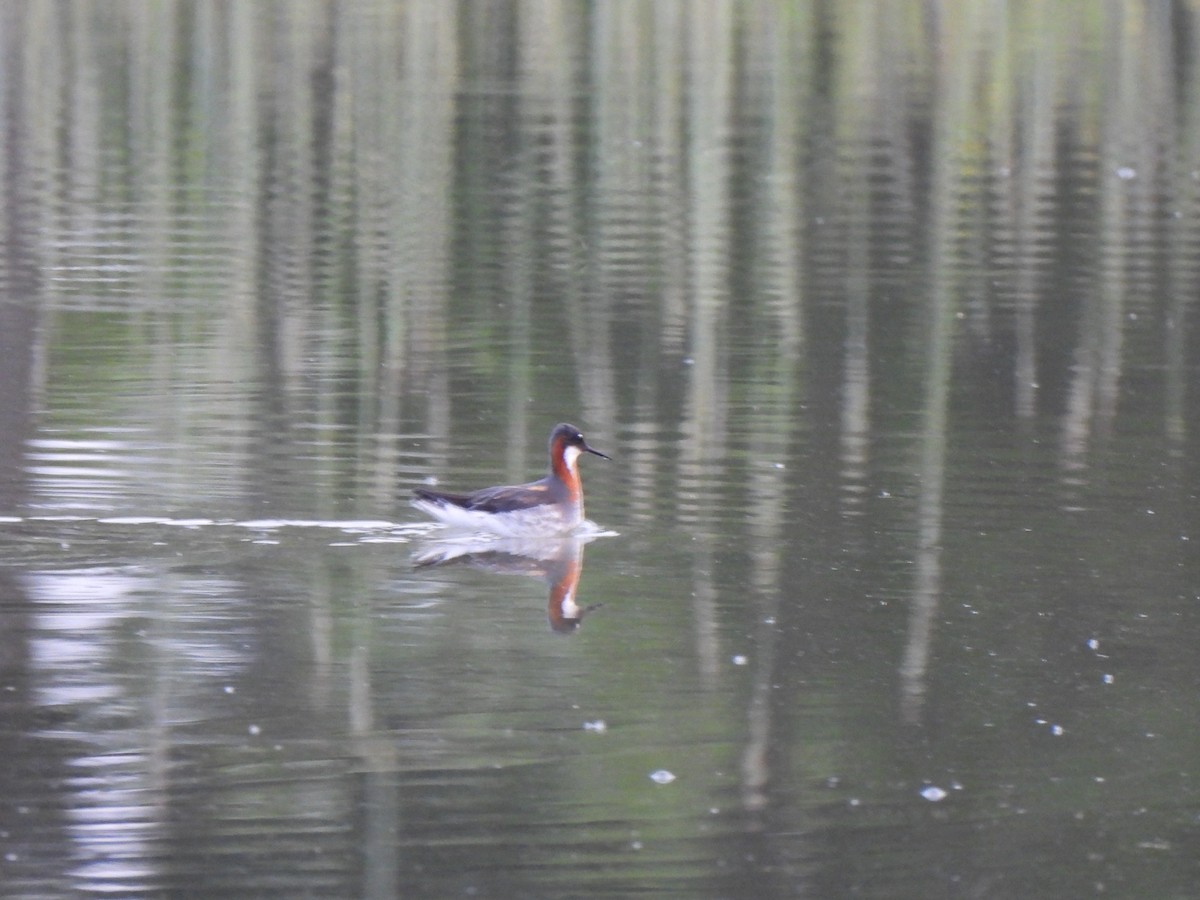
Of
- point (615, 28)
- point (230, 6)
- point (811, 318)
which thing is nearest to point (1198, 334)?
point (811, 318)

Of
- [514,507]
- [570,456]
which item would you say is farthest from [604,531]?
[514,507]

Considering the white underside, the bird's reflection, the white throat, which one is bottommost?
the bird's reflection

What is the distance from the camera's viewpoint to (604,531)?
36.1ft

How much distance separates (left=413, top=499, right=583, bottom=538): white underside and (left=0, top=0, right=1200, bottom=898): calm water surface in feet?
0.32

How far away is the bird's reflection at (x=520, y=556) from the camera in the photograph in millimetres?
10289

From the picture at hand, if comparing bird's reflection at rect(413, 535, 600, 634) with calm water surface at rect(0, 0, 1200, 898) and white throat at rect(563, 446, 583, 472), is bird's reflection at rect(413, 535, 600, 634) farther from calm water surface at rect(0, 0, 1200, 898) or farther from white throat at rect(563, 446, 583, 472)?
white throat at rect(563, 446, 583, 472)

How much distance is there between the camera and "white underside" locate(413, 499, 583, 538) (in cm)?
1059

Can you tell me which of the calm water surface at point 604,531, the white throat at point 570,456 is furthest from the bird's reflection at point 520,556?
the white throat at point 570,456

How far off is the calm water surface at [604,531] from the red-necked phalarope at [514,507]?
0.43ft

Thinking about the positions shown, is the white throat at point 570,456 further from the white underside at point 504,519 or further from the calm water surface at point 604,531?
the calm water surface at point 604,531

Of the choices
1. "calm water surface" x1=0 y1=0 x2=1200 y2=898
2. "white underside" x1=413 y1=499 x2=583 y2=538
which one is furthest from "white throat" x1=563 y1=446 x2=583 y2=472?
"calm water surface" x1=0 y1=0 x2=1200 y2=898

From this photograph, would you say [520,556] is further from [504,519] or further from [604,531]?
[604,531]

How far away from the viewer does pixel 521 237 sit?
841 inches

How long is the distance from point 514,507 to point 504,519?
0.07 meters
